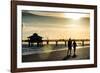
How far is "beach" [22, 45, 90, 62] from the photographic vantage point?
212cm

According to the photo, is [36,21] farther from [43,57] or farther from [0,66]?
[0,66]

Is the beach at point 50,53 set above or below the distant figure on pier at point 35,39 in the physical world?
below

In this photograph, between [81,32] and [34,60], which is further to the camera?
[81,32]

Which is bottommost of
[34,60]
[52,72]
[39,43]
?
[52,72]

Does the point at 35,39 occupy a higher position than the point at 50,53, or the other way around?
the point at 35,39

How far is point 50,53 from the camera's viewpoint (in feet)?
7.22

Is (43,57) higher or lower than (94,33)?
lower

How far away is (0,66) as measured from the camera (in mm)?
2021

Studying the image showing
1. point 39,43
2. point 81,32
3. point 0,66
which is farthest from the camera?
point 81,32

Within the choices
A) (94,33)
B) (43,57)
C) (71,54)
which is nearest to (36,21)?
(43,57)

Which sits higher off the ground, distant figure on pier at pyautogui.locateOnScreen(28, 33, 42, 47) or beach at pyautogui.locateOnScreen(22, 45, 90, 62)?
distant figure on pier at pyautogui.locateOnScreen(28, 33, 42, 47)

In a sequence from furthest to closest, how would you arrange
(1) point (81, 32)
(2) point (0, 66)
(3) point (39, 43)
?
(1) point (81, 32) < (3) point (39, 43) < (2) point (0, 66)

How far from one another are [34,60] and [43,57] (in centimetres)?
10

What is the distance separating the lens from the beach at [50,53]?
6.96 ft
